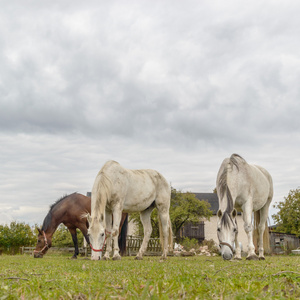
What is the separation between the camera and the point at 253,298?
7.46ft

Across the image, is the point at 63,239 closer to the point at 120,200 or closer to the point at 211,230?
the point at 120,200

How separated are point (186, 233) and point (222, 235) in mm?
40209

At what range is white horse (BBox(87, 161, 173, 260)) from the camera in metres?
8.69

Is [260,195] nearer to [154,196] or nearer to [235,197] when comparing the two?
[235,197]

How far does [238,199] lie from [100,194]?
3721mm

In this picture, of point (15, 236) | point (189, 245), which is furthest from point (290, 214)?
point (15, 236)

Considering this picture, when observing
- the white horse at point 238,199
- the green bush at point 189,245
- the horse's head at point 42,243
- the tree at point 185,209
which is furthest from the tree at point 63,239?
the white horse at point 238,199

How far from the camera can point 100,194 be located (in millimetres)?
9109

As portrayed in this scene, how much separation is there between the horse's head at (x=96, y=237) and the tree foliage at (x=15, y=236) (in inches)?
869

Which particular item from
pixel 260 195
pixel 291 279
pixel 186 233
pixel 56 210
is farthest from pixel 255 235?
pixel 186 233

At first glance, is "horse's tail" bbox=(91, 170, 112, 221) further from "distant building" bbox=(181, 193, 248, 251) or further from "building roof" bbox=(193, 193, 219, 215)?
"building roof" bbox=(193, 193, 219, 215)

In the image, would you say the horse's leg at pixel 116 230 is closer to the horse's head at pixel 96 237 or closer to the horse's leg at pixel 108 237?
the horse's leg at pixel 108 237

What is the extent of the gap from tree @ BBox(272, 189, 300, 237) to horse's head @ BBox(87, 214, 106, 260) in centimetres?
3293

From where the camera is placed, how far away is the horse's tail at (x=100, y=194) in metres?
8.84
